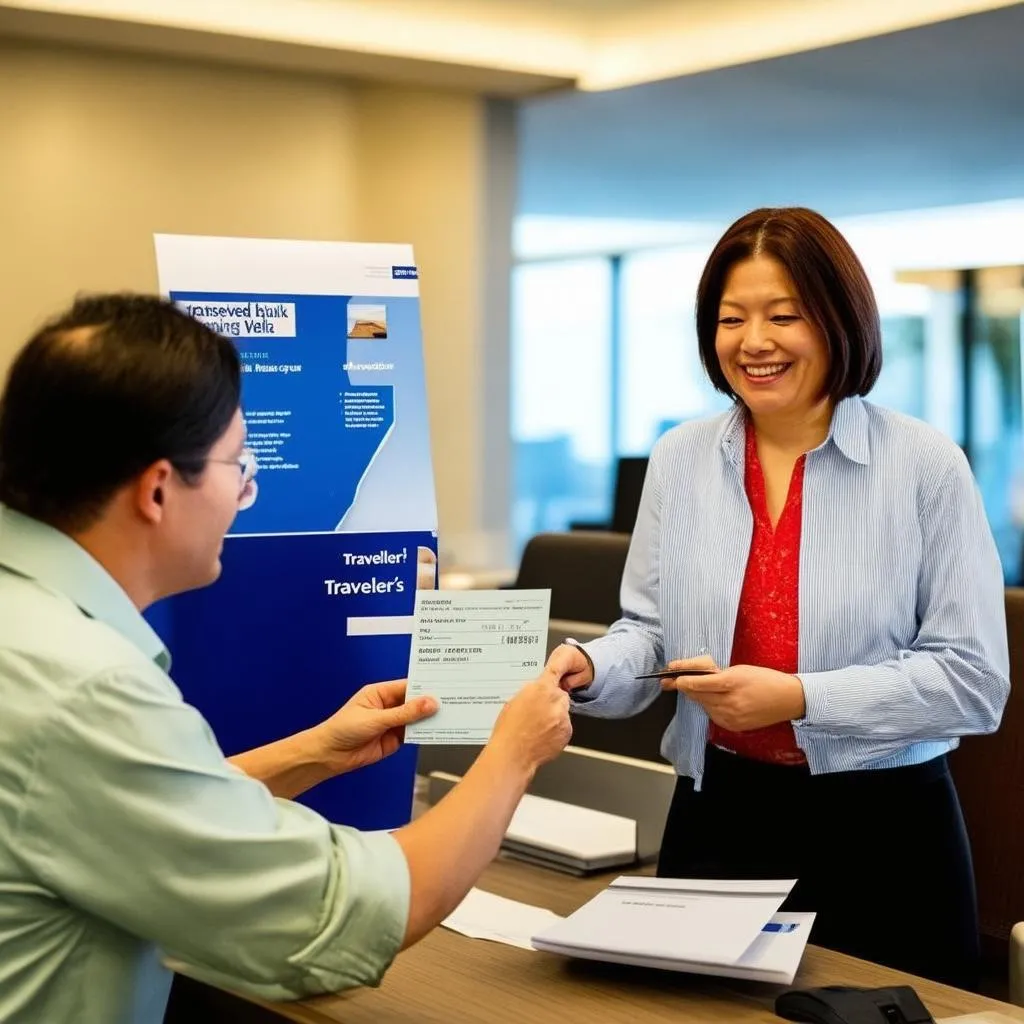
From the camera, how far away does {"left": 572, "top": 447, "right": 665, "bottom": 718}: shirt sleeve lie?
2.21 m

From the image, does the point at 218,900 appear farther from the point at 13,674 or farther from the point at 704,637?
the point at 704,637

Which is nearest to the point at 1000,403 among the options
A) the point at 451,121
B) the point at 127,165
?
the point at 451,121

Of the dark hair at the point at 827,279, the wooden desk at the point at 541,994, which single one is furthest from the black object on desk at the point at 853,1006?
the dark hair at the point at 827,279

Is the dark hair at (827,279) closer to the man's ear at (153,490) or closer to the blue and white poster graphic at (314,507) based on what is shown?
the blue and white poster graphic at (314,507)

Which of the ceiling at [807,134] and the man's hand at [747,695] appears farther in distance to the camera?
the ceiling at [807,134]

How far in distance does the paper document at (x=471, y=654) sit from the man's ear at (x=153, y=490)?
552 millimetres

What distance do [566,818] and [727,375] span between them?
0.77 m

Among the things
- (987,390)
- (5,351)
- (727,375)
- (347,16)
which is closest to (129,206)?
(5,351)

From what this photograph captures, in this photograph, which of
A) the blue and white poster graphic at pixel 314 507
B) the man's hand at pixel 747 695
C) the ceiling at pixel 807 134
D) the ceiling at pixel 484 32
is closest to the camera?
the man's hand at pixel 747 695

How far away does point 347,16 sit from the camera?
20.2 feet

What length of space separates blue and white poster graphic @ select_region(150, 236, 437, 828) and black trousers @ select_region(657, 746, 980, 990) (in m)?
0.79

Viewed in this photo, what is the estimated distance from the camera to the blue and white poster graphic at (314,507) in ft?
8.96

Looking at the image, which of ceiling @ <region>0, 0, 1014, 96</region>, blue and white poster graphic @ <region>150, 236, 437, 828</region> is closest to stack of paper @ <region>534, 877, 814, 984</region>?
blue and white poster graphic @ <region>150, 236, 437, 828</region>

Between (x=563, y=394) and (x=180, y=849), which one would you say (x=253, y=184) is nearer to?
(x=180, y=849)
